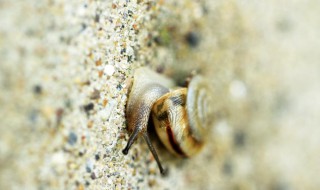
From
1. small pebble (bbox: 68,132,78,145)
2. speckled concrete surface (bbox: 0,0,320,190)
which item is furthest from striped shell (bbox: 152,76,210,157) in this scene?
small pebble (bbox: 68,132,78,145)

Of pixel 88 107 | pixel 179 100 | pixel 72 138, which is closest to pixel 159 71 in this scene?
pixel 179 100

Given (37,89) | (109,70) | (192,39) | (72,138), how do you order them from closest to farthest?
(37,89) → (72,138) → (109,70) → (192,39)

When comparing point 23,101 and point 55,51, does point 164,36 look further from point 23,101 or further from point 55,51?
point 23,101

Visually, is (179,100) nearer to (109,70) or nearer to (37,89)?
(109,70)

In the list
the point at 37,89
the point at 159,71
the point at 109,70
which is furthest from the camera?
the point at 159,71

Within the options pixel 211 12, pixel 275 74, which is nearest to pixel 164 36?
pixel 211 12

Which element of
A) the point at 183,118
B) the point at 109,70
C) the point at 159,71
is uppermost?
the point at 109,70

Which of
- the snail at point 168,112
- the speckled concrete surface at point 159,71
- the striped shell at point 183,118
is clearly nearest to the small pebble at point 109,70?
the speckled concrete surface at point 159,71

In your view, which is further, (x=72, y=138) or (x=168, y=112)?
(x=168, y=112)

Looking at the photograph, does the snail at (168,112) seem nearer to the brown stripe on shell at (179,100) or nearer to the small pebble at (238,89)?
the brown stripe on shell at (179,100)
